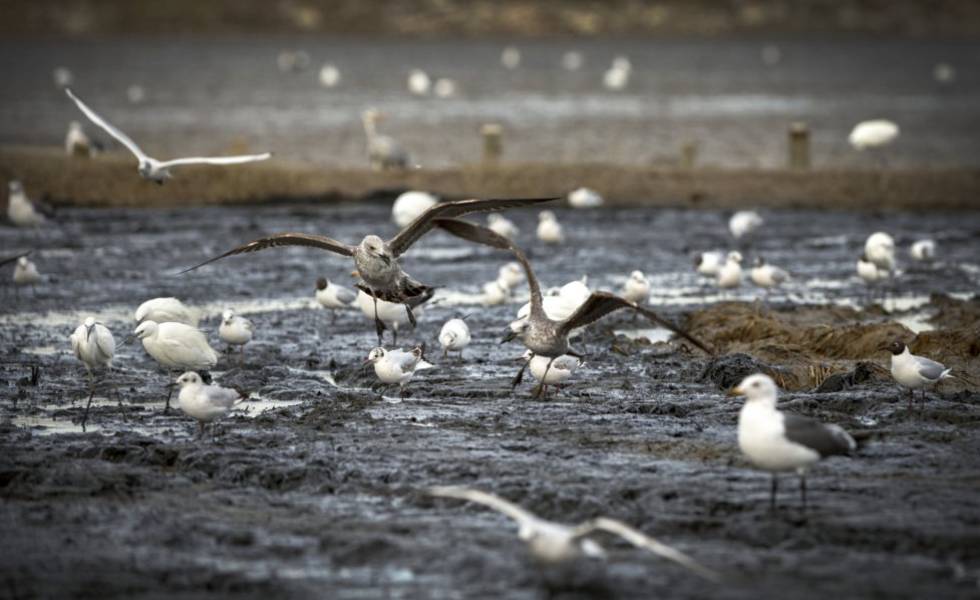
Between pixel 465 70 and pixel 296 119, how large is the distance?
45.7m

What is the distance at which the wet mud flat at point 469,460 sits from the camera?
939 cm

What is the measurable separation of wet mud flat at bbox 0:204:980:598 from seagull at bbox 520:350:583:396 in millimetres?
210

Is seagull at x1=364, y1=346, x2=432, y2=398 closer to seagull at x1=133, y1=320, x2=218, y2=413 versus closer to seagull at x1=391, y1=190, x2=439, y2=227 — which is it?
seagull at x1=133, y1=320, x2=218, y2=413

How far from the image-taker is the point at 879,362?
1534cm

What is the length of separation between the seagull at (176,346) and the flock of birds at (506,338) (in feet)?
0.03

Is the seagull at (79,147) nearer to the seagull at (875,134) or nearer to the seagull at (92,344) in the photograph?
the seagull at (875,134)

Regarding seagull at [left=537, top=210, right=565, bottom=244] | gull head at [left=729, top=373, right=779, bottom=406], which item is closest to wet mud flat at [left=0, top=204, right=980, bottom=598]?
gull head at [left=729, top=373, right=779, bottom=406]

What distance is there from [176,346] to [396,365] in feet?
6.15

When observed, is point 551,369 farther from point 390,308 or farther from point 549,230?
point 549,230

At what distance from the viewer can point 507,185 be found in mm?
28875

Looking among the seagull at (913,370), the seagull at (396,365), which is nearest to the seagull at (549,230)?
the seagull at (396,365)

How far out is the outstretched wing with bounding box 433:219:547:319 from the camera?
43.8ft

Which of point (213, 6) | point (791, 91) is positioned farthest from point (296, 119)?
point (213, 6)

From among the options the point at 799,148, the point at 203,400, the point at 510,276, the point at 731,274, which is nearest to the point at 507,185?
the point at 799,148
